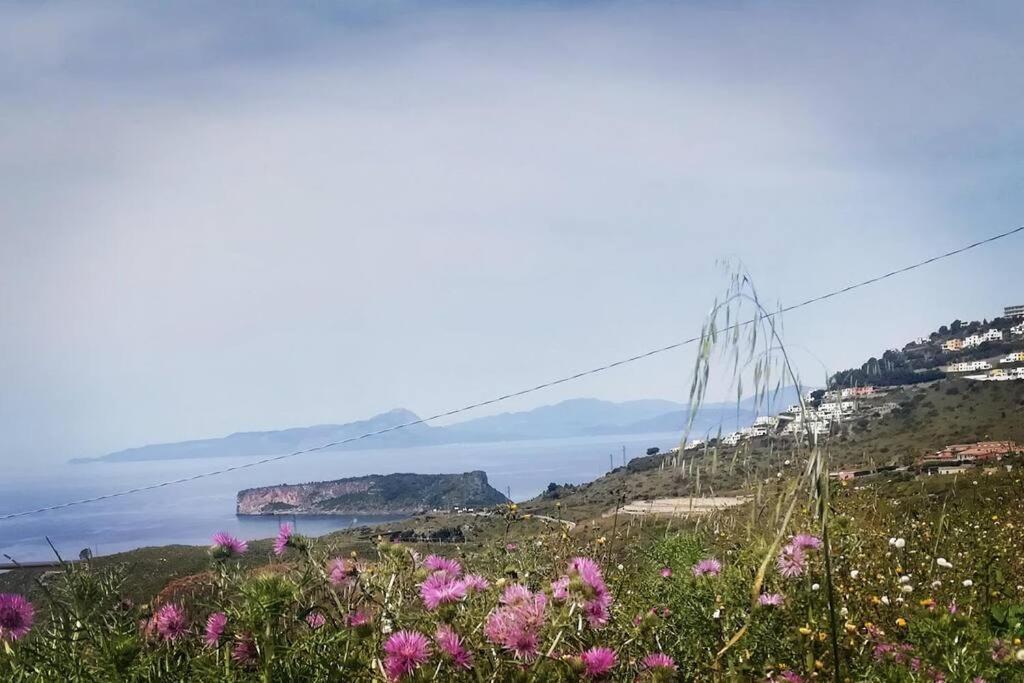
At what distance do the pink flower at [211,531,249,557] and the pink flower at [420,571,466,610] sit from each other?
55 centimetres

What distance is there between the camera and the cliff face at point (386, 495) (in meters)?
77.2

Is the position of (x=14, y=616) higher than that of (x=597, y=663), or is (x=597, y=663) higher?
(x=14, y=616)

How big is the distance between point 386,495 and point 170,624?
84067 millimetres

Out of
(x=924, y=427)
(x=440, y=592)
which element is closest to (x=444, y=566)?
(x=440, y=592)

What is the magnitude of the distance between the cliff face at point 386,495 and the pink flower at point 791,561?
224 ft

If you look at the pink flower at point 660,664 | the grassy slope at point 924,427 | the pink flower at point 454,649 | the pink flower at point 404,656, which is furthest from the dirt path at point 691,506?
the grassy slope at point 924,427

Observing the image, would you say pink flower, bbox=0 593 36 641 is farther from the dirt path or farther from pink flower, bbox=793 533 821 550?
pink flower, bbox=793 533 821 550

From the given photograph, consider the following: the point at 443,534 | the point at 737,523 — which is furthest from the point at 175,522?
the point at 737,523

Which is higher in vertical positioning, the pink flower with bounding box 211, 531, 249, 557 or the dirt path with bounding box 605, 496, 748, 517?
the pink flower with bounding box 211, 531, 249, 557

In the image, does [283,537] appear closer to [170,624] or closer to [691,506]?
[170,624]

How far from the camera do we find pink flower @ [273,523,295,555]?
2.40 metres

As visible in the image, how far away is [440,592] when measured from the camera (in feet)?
6.52

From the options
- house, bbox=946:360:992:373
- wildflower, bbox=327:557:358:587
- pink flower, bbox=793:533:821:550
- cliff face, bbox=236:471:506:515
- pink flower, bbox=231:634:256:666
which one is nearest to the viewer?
pink flower, bbox=231:634:256:666

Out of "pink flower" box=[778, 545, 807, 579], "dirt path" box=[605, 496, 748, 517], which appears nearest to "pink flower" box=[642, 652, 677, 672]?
"dirt path" box=[605, 496, 748, 517]
